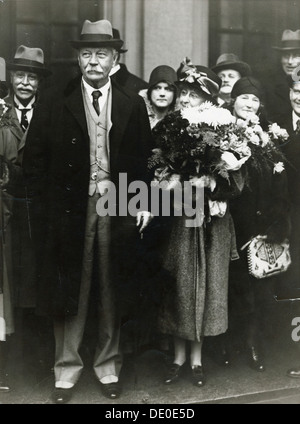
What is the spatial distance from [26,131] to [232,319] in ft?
6.33

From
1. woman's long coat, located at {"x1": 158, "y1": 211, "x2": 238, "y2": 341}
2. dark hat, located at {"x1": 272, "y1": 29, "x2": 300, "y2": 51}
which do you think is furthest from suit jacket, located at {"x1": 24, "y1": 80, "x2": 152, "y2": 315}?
dark hat, located at {"x1": 272, "y1": 29, "x2": 300, "y2": 51}

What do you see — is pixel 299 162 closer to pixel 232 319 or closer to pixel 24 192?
pixel 232 319

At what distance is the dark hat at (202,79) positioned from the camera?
3729 mm

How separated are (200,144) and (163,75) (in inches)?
26.9

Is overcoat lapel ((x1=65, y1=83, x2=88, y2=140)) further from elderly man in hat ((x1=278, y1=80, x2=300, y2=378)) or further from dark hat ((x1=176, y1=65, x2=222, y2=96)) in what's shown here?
elderly man in hat ((x1=278, y1=80, x2=300, y2=378))

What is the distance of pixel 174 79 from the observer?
3.78 metres

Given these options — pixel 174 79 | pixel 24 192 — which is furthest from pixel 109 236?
pixel 174 79

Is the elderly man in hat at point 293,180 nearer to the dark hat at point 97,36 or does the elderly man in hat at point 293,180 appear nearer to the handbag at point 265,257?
the handbag at point 265,257

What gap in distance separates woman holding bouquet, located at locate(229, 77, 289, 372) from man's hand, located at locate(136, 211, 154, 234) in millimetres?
607

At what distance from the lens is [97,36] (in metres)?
3.47

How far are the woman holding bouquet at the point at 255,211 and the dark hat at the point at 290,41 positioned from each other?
485 mm

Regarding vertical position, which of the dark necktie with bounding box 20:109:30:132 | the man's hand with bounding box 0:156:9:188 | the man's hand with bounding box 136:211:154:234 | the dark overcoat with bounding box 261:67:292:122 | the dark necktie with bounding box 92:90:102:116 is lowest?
the man's hand with bounding box 136:211:154:234

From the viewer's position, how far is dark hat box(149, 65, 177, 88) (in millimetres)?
3756

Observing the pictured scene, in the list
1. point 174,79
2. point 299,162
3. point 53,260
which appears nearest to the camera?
point 53,260
